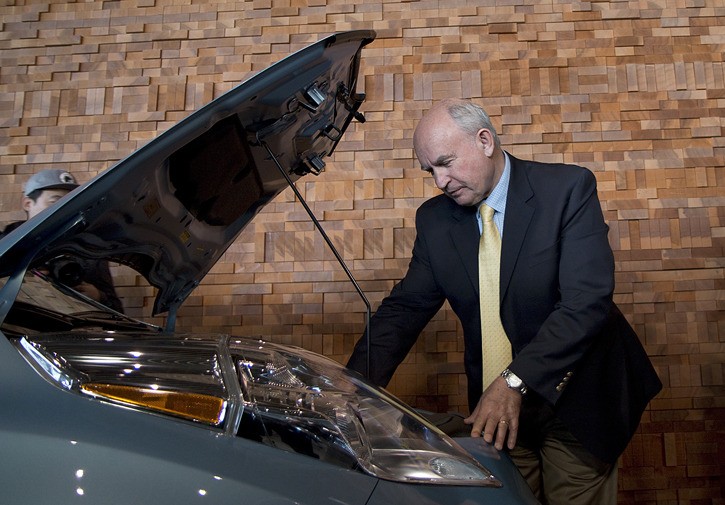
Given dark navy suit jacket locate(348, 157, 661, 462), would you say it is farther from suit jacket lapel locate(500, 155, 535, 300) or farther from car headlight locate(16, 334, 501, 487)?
car headlight locate(16, 334, 501, 487)

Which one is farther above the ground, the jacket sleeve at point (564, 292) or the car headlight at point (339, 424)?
the jacket sleeve at point (564, 292)

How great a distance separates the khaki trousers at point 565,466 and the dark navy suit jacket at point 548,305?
5 centimetres

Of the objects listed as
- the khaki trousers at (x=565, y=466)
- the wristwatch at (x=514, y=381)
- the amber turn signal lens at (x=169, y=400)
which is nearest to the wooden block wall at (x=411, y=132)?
the khaki trousers at (x=565, y=466)

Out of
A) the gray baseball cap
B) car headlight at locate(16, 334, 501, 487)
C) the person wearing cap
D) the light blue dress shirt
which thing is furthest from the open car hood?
the gray baseball cap

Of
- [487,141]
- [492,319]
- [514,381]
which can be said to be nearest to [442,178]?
[487,141]

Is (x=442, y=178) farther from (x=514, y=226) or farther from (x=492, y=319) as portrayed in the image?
(x=492, y=319)

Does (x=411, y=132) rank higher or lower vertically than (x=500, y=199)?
higher

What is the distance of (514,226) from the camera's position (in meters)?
1.67

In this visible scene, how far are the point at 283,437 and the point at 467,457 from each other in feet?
1.02

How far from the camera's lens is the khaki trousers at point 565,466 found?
62.9 inches

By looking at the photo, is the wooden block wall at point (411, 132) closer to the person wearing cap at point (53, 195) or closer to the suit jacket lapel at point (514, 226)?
the person wearing cap at point (53, 195)

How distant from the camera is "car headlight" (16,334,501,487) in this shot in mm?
809

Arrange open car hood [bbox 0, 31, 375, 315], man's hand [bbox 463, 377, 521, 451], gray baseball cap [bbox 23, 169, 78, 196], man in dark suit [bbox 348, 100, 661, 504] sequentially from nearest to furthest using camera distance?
open car hood [bbox 0, 31, 375, 315] → man's hand [bbox 463, 377, 521, 451] → man in dark suit [bbox 348, 100, 661, 504] → gray baseball cap [bbox 23, 169, 78, 196]

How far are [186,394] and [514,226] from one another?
3.35ft
